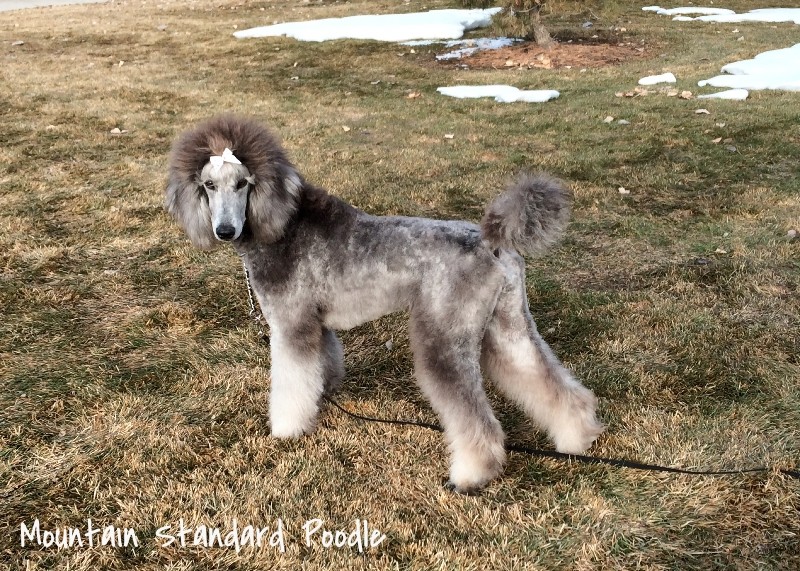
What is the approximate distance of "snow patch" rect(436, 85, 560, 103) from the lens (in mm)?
12352

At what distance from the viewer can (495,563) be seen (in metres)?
2.88

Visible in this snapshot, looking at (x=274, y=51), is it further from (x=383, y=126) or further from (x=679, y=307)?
(x=679, y=307)

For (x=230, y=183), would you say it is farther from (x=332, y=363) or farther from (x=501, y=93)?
(x=501, y=93)

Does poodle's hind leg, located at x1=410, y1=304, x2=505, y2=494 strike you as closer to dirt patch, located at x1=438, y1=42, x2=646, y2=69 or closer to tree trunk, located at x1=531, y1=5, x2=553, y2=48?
dirt patch, located at x1=438, y1=42, x2=646, y2=69

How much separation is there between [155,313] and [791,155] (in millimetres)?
9011

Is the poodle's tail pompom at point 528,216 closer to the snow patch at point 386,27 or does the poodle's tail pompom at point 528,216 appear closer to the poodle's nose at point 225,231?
the poodle's nose at point 225,231

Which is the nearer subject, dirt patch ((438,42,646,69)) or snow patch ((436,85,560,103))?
snow patch ((436,85,560,103))

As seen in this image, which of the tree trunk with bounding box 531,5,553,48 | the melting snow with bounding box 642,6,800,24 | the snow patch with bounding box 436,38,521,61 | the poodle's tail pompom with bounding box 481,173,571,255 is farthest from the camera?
the melting snow with bounding box 642,6,800,24

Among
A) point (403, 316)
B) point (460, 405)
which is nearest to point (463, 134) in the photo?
point (403, 316)

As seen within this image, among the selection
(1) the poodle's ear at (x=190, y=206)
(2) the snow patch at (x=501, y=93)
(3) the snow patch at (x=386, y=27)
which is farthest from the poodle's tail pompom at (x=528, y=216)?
(3) the snow patch at (x=386, y=27)

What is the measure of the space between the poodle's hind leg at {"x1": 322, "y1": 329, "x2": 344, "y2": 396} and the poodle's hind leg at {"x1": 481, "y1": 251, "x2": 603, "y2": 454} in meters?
1.10

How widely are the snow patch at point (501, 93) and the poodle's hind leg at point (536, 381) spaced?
10001 millimetres

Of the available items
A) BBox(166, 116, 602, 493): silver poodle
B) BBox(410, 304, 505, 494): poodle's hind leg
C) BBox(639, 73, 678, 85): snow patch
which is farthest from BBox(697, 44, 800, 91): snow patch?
BBox(410, 304, 505, 494): poodle's hind leg

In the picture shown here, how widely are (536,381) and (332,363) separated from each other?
146 cm
